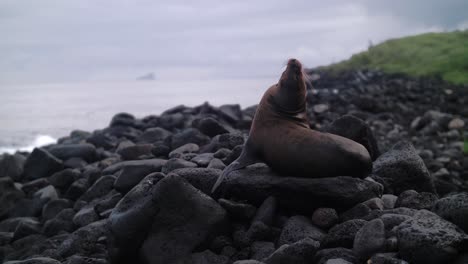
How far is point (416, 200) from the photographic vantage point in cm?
560

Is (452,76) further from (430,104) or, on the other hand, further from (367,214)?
(367,214)

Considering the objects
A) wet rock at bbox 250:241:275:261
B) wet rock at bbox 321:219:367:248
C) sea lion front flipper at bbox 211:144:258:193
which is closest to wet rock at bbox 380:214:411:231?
wet rock at bbox 321:219:367:248

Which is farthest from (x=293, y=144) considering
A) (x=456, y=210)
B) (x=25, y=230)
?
(x=25, y=230)

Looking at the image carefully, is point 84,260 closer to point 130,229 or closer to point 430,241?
point 130,229

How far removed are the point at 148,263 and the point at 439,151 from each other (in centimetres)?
1049

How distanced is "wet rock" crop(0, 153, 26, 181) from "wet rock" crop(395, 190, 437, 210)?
861 cm

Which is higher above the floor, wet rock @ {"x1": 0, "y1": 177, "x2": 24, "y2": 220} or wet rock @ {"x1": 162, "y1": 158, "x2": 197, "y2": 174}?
wet rock @ {"x1": 162, "y1": 158, "x2": 197, "y2": 174}

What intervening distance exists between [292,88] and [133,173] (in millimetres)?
2702

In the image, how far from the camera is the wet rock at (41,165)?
35.4ft

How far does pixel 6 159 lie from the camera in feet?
38.5

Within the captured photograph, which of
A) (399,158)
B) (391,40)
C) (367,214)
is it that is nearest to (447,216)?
(367,214)

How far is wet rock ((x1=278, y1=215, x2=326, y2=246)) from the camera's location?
5039 millimetres

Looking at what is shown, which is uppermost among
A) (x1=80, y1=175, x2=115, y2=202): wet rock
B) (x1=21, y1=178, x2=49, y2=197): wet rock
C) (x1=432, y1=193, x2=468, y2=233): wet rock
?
(x1=432, y1=193, x2=468, y2=233): wet rock

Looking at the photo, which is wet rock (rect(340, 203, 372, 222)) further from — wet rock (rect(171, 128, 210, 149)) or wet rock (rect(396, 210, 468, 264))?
wet rock (rect(171, 128, 210, 149))
